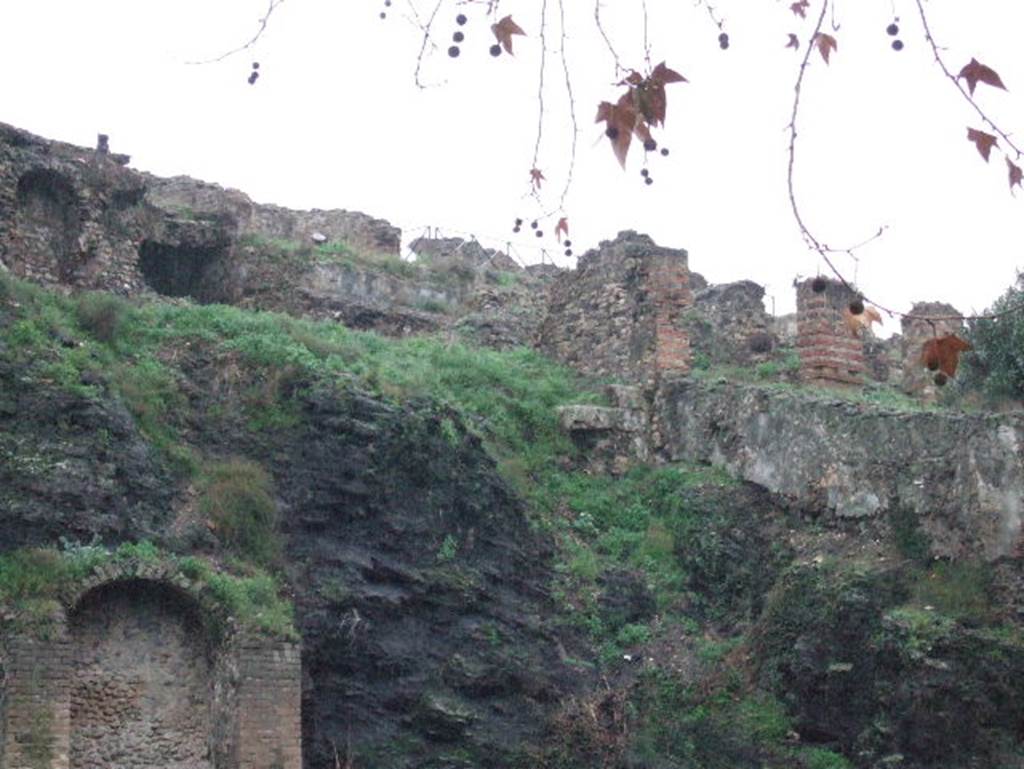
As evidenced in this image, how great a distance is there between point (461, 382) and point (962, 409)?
19.3 ft

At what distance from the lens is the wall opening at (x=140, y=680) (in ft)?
51.4

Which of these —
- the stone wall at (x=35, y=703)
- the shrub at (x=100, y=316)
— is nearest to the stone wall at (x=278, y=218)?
the shrub at (x=100, y=316)

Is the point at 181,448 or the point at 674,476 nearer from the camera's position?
the point at 181,448

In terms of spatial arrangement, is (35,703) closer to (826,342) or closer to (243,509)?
(243,509)

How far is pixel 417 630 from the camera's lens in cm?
1773

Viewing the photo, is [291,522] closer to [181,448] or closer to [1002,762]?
[181,448]

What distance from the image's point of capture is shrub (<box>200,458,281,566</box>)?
56.9ft

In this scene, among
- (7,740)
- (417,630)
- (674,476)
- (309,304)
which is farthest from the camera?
(309,304)

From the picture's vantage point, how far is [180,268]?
79.9 feet

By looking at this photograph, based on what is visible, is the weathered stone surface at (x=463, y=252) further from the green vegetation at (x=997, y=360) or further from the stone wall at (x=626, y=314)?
the green vegetation at (x=997, y=360)

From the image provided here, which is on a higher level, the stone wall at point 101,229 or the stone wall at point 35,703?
the stone wall at point 101,229

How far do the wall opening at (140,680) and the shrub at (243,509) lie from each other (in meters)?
1.13

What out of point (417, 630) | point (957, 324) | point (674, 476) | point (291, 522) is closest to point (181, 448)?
point (291, 522)

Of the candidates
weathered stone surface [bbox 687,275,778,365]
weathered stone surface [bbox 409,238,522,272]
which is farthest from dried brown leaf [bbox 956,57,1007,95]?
weathered stone surface [bbox 409,238,522,272]
